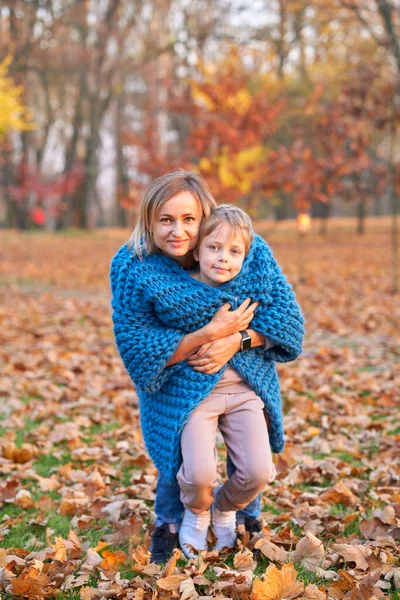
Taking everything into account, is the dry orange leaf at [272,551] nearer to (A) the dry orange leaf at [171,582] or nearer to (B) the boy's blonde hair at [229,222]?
(A) the dry orange leaf at [171,582]

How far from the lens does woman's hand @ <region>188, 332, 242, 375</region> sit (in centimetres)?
290

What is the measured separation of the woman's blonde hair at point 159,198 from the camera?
2900mm

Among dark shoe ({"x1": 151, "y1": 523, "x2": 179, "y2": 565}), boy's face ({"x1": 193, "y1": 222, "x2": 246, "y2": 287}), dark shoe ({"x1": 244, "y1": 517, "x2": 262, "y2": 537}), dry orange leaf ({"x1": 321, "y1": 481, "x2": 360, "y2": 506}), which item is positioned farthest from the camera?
dry orange leaf ({"x1": 321, "y1": 481, "x2": 360, "y2": 506})

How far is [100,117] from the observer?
29453 millimetres

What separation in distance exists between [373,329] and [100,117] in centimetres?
2317

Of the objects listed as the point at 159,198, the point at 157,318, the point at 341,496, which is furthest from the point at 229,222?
the point at 341,496

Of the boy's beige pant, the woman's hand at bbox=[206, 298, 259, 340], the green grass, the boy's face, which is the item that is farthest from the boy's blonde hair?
the green grass

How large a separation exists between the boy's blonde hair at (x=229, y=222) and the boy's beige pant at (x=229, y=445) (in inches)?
23.5

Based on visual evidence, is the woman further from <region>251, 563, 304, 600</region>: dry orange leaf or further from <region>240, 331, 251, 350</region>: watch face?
<region>251, 563, 304, 600</region>: dry orange leaf

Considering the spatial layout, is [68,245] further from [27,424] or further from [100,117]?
[27,424]

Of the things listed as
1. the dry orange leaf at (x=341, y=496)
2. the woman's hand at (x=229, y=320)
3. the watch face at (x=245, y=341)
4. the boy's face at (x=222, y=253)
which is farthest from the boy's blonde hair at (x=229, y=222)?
the dry orange leaf at (x=341, y=496)

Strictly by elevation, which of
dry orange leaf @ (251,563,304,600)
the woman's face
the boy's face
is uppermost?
the woman's face

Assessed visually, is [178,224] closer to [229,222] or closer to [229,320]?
[229,222]

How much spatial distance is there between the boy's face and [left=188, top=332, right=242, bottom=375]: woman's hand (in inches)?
10.5
